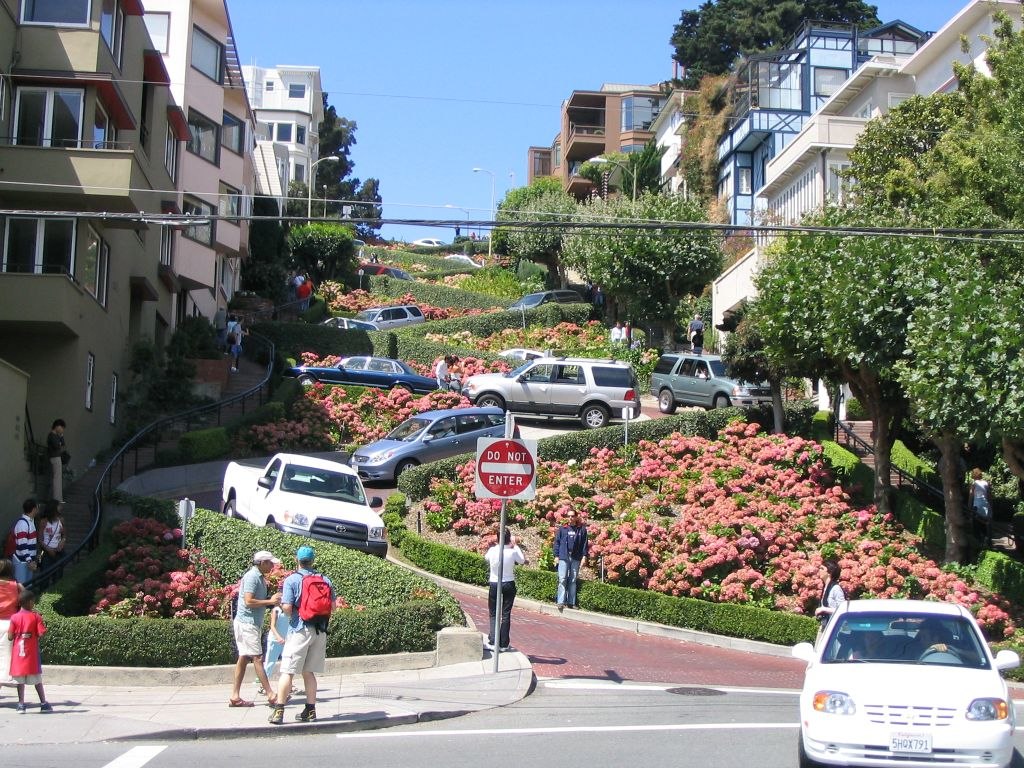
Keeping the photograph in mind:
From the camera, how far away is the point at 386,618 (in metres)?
15.4

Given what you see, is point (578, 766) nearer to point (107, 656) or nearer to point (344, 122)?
point (107, 656)

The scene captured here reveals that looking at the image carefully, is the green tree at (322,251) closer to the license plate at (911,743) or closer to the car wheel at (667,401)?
the car wheel at (667,401)

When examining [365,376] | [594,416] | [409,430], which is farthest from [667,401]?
[409,430]

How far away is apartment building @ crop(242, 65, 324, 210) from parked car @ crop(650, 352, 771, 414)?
62659 mm

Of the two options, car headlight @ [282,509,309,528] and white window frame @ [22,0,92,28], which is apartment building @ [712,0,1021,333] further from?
car headlight @ [282,509,309,528]

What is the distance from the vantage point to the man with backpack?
1234 cm

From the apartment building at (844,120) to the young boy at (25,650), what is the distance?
2978 cm

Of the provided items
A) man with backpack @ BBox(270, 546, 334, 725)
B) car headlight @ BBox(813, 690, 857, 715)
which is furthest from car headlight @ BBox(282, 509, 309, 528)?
car headlight @ BBox(813, 690, 857, 715)

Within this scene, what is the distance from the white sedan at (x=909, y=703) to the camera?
960 centimetres

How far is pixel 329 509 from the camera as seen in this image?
21.5m

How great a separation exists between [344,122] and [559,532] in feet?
360

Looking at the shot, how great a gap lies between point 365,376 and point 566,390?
6473 millimetres

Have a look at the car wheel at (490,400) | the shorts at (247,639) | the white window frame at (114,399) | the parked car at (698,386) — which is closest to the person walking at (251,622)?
the shorts at (247,639)

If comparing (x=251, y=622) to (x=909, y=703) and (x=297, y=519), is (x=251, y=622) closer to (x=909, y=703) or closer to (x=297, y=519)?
(x=909, y=703)
